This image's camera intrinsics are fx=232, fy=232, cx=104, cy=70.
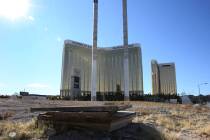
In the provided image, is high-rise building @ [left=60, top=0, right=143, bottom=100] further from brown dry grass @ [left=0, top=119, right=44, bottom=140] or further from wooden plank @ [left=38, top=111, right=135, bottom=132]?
wooden plank @ [left=38, top=111, right=135, bottom=132]

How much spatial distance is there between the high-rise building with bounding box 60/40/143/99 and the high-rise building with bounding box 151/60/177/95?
90.6 feet

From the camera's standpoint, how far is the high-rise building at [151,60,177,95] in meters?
158

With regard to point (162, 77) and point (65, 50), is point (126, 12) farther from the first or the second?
point (162, 77)

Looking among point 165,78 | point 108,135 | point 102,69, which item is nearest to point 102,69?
point 102,69

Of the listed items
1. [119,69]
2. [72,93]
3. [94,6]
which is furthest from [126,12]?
[72,93]

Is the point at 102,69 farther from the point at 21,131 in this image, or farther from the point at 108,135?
the point at 108,135

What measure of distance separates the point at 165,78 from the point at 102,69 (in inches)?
1893

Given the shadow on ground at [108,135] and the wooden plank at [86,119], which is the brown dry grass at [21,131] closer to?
the wooden plank at [86,119]

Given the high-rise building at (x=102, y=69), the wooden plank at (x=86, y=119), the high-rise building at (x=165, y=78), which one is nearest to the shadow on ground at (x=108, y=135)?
the wooden plank at (x=86, y=119)

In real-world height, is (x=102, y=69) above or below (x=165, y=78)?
above

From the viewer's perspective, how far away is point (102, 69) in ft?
462

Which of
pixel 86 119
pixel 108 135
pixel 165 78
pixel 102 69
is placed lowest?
pixel 108 135

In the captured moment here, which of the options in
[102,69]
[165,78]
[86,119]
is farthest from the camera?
[165,78]

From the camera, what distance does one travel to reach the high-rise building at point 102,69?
133 meters
